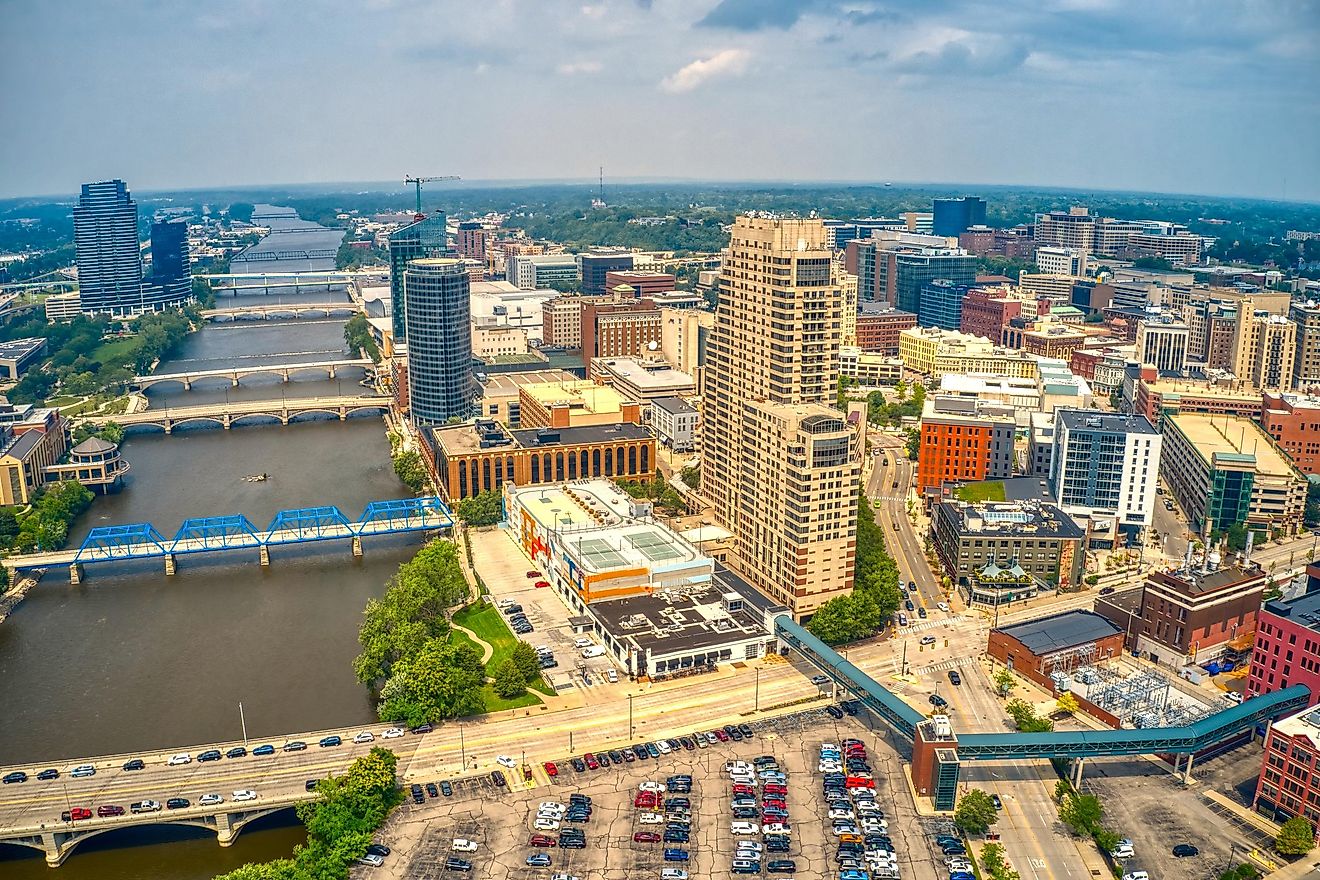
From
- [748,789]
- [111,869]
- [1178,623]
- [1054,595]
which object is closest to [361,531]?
[111,869]

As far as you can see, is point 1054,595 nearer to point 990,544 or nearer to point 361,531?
point 990,544

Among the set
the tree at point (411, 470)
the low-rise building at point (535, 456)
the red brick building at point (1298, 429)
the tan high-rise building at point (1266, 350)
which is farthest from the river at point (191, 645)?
the tan high-rise building at point (1266, 350)

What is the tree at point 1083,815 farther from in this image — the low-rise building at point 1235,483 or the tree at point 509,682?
the low-rise building at point 1235,483

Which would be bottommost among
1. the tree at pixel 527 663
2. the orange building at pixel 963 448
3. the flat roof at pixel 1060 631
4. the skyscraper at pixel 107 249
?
the tree at pixel 527 663

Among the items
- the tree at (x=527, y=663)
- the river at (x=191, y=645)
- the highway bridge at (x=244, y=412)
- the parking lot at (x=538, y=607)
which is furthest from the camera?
the highway bridge at (x=244, y=412)

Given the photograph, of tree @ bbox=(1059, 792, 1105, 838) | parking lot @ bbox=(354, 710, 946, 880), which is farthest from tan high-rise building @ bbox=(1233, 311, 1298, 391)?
parking lot @ bbox=(354, 710, 946, 880)

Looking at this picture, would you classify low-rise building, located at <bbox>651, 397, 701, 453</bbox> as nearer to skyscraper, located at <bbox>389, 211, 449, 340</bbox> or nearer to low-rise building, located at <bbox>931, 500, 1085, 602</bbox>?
skyscraper, located at <bbox>389, 211, 449, 340</bbox>

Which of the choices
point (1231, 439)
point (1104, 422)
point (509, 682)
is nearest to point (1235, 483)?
point (1104, 422)
